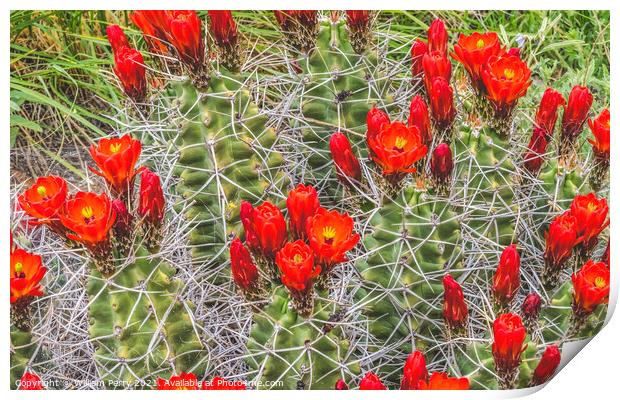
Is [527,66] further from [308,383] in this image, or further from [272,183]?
[308,383]

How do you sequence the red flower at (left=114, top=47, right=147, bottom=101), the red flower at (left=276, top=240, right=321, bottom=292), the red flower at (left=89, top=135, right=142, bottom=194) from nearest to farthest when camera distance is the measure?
1. the red flower at (left=276, top=240, right=321, bottom=292)
2. the red flower at (left=89, top=135, right=142, bottom=194)
3. the red flower at (left=114, top=47, right=147, bottom=101)

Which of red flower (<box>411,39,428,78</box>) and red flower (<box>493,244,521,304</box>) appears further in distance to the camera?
red flower (<box>411,39,428,78</box>)

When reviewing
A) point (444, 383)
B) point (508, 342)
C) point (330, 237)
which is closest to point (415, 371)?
point (444, 383)

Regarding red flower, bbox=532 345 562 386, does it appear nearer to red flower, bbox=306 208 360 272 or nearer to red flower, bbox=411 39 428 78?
red flower, bbox=306 208 360 272

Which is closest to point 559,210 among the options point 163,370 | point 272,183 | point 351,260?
point 351,260

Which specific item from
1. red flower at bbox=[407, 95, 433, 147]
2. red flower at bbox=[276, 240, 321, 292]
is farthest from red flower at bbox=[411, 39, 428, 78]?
red flower at bbox=[276, 240, 321, 292]

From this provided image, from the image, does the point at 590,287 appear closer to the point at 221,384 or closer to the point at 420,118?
the point at 420,118
